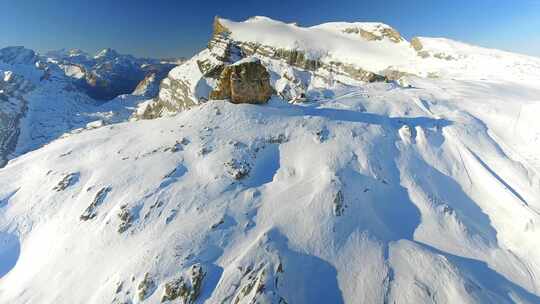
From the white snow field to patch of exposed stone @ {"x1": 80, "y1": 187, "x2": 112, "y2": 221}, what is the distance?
0.17m

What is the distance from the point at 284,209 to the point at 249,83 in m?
19.8

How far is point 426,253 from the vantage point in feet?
62.2

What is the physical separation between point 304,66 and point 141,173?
112013 mm

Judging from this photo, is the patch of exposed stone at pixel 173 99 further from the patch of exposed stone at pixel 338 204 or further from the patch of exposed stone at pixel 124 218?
the patch of exposed stone at pixel 338 204

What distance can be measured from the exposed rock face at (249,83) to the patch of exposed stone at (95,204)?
18.3m

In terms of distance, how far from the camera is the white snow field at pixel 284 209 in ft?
57.5

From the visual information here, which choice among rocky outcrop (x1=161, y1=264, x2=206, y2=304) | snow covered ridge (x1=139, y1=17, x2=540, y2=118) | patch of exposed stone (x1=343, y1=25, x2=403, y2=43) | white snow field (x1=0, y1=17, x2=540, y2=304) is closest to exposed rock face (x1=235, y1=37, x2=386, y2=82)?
snow covered ridge (x1=139, y1=17, x2=540, y2=118)

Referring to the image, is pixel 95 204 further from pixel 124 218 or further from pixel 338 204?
pixel 338 204

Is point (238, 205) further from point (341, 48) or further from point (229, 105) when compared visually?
point (341, 48)

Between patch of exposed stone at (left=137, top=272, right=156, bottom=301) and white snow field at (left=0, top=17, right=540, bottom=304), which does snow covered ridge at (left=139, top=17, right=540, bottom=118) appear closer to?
white snow field at (left=0, top=17, right=540, bottom=304)

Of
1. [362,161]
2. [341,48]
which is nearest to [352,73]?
[341,48]

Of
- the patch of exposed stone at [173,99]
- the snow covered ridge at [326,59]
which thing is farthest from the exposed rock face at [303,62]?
the patch of exposed stone at [173,99]

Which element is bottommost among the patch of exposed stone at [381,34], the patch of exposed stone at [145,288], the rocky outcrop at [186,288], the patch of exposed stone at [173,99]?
the patch of exposed stone at [173,99]

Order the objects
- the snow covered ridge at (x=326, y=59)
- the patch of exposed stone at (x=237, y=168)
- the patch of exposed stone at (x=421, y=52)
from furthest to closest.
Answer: the patch of exposed stone at (x=421, y=52) < the snow covered ridge at (x=326, y=59) < the patch of exposed stone at (x=237, y=168)
